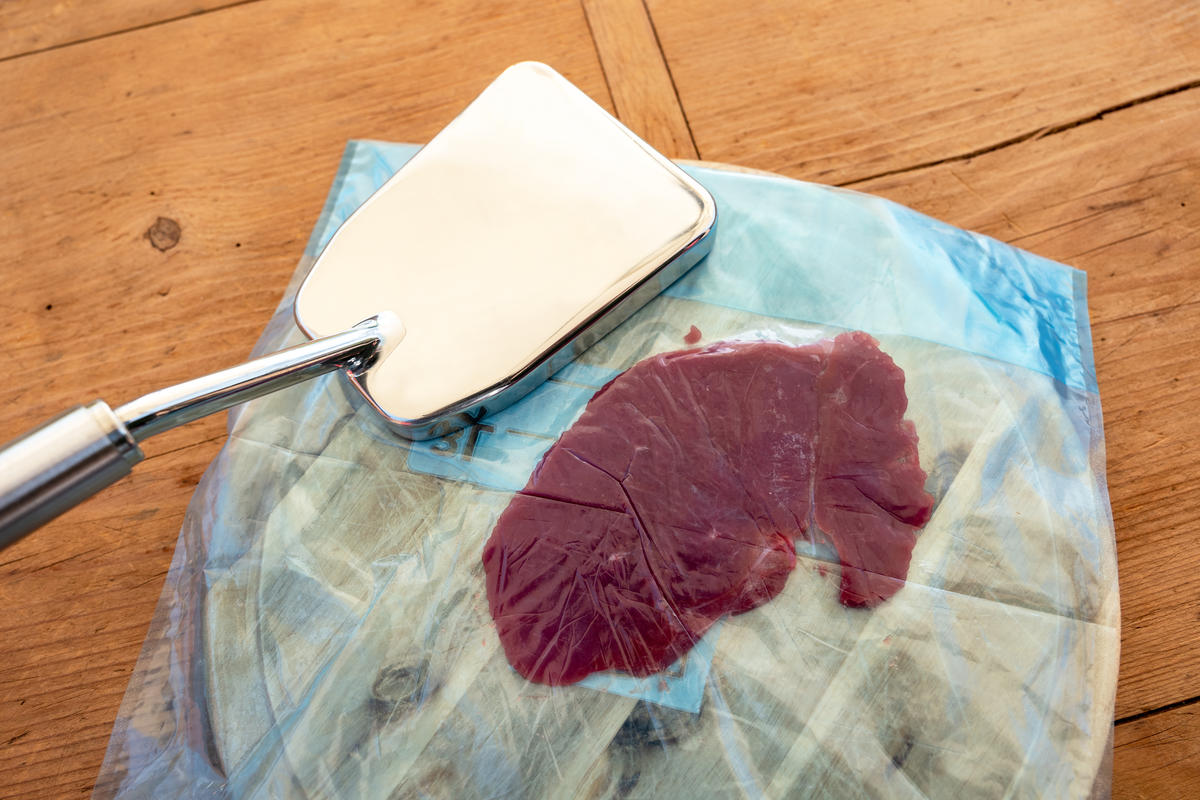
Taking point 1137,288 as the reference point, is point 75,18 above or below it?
above

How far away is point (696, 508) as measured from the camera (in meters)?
0.58

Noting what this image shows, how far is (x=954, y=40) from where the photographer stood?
2.51 ft

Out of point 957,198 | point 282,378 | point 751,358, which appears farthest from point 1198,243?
point 282,378

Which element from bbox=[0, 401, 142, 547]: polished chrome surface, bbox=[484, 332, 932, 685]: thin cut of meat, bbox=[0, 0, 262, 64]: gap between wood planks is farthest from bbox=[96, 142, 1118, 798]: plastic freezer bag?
bbox=[0, 0, 262, 64]: gap between wood planks

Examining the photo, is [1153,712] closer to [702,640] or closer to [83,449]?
[702,640]

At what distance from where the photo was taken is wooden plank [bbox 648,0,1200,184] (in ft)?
2.41

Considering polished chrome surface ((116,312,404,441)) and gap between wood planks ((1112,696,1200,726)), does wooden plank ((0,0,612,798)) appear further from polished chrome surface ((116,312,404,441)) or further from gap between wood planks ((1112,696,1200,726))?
gap between wood planks ((1112,696,1200,726))

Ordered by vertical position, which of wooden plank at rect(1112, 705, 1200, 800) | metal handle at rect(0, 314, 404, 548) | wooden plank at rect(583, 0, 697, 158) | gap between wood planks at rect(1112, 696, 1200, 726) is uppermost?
metal handle at rect(0, 314, 404, 548)

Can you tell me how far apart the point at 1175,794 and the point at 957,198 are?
1.56 ft

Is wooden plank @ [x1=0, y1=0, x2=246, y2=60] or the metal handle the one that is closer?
the metal handle

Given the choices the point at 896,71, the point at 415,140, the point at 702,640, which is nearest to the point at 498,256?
the point at 415,140

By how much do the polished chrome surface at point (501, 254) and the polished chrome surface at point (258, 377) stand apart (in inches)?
0.8

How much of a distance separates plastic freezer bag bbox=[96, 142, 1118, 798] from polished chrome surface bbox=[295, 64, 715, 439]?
1.3 inches

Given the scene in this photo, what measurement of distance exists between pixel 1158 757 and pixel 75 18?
114 cm
